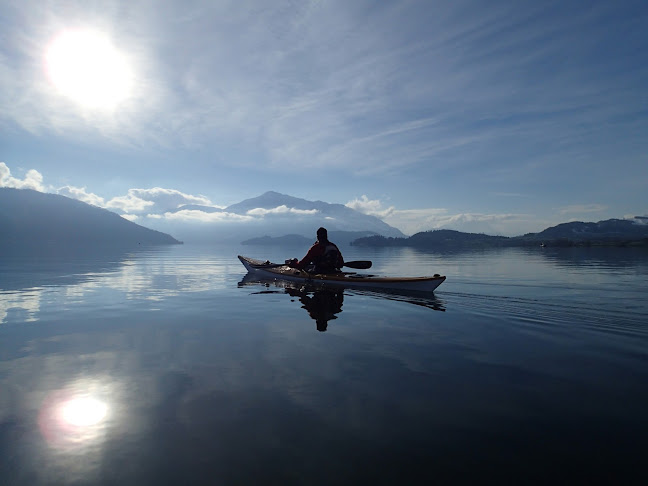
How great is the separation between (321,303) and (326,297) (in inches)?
82.1

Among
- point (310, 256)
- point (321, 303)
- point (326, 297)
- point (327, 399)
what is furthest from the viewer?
point (310, 256)

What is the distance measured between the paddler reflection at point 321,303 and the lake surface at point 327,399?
14.8 inches

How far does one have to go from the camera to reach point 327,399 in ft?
23.5

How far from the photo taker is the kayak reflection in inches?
639

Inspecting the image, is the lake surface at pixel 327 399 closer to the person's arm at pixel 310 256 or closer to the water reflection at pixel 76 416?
the water reflection at pixel 76 416

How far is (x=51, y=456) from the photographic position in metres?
5.37

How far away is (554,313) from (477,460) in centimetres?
1292

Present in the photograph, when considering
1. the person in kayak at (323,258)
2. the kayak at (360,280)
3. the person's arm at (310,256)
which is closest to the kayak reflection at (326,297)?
the kayak at (360,280)

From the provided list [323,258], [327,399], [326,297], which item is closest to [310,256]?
[323,258]

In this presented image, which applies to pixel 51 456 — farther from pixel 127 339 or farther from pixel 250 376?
pixel 127 339

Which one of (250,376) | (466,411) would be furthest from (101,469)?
(466,411)

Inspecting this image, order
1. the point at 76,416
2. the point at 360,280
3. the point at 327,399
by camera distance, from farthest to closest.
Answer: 1. the point at 360,280
2. the point at 327,399
3. the point at 76,416

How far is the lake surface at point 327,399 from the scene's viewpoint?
5.00 m

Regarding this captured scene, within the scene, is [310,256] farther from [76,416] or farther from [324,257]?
[76,416]
